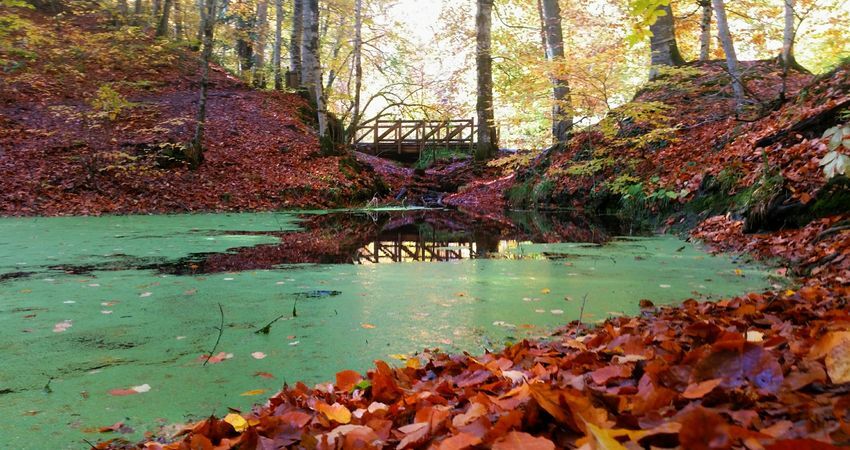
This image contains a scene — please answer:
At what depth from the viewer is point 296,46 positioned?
15.5 m

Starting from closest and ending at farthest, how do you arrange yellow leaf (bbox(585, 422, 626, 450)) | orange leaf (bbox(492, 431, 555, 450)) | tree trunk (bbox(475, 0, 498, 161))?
yellow leaf (bbox(585, 422, 626, 450)), orange leaf (bbox(492, 431, 555, 450)), tree trunk (bbox(475, 0, 498, 161))

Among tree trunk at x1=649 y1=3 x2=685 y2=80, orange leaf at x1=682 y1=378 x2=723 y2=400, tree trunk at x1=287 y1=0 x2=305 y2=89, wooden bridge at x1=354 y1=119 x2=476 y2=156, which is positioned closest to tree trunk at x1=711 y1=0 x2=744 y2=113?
tree trunk at x1=649 y1=3 x2=685 y2=80

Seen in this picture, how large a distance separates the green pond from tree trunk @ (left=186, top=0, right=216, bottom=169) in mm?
4164

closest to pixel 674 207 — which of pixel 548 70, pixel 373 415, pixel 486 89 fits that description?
pixel 548 70

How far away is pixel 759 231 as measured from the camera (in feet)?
15.9

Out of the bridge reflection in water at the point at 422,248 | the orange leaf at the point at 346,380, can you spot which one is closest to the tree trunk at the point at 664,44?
the bridge reflection in water at the point at 422,248

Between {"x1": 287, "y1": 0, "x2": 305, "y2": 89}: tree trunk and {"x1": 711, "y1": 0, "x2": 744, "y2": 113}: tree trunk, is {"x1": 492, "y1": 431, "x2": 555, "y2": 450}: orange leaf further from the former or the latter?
{"x1": 287, "y1": 0, "x2": 305, "y2": 89}: tree trunk

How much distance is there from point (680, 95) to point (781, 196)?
606 cm

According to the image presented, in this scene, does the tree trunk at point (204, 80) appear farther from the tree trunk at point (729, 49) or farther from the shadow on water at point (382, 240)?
the tree trunk at point (729, 49)

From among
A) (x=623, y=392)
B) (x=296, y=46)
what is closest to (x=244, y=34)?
(x=296, y=46)

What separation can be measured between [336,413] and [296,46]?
615 inches

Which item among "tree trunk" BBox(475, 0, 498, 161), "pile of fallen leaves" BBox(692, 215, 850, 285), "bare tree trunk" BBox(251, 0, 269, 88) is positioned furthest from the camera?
"bare tree trunk" BBox(251, 0, 269, 88)

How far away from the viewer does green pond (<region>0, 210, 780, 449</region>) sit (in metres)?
1.86

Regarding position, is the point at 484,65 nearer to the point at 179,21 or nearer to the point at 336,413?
the point at 179,21
